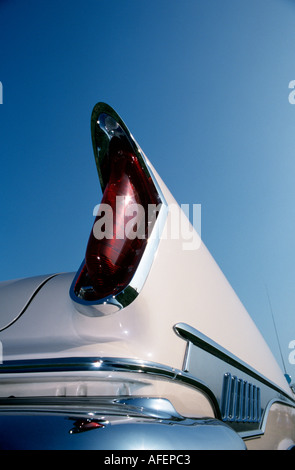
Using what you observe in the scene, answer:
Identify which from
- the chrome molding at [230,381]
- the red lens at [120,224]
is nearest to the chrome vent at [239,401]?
the chrome molding at [230,381]

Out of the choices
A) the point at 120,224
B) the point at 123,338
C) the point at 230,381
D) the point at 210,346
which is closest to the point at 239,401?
the point at 230,381

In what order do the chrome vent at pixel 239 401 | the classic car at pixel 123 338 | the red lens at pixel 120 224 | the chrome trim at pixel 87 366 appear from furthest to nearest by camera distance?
the chrome vent at pixel 239 401
the red lens at pixel 120 224
the chrome trim at pixel 87 366
the classic car at pixel 123 338

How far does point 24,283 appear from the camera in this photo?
1047mm

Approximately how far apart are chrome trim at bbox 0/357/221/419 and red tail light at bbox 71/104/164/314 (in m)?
0.15

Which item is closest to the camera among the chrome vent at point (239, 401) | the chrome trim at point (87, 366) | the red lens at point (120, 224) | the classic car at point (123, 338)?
the classic car at point (123, 338)

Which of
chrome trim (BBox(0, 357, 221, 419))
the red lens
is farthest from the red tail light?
chrome trim (BBox(0, 357, 221, 419))

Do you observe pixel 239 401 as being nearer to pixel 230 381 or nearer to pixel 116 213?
pixel 230 381

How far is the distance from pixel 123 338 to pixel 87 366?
0.10 metres

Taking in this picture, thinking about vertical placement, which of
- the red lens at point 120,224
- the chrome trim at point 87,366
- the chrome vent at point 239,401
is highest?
the red lens at point 120,224

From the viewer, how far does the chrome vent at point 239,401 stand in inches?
43.0

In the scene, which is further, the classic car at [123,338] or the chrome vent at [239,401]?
the chrome vent at [239,401]

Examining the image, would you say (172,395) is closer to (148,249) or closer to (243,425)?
(148,249)

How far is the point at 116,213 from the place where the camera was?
0.94 metres

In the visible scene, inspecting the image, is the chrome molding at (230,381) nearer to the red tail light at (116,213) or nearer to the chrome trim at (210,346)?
the chrome trim at (210,346)
